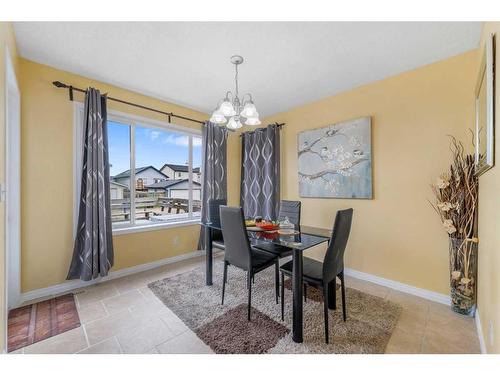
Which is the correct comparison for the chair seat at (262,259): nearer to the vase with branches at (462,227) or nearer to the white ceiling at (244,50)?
the vase with branches at (462,227)

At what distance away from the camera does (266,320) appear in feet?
6.08

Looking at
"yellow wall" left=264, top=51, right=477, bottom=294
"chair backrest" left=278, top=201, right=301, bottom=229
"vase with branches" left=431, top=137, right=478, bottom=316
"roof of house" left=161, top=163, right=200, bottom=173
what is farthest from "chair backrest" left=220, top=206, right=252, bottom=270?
"roof of house" left=161, top=163, right=200, bottom=173

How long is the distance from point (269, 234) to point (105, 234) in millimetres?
1956

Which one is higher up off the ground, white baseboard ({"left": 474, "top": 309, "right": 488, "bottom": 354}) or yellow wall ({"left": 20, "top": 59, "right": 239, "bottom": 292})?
yellow wall ({"left": 20, "top": 59, "right": 239, "bottom": 292})

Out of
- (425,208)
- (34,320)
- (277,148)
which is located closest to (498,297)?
(425,208)

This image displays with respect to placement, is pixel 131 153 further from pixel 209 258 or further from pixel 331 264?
pixel 331 264

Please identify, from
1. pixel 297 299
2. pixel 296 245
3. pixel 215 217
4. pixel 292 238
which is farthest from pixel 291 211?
pixel 297 299

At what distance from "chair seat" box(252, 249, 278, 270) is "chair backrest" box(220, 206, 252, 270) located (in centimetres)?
11

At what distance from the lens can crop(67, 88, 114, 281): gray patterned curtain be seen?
242cm

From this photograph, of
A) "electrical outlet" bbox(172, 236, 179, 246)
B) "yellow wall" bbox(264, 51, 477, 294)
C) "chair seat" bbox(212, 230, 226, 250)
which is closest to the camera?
"yellow wall" bbox(264, 51, 477, 294)

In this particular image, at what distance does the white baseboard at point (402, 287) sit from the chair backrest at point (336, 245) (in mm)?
1200

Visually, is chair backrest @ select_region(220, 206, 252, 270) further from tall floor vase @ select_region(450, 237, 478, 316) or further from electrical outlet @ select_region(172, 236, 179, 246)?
tall floor vase @ select_region(450, 237, 478, 316)
